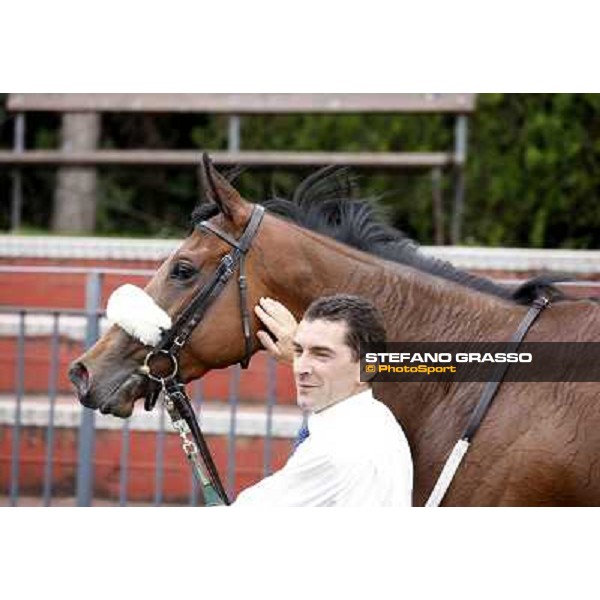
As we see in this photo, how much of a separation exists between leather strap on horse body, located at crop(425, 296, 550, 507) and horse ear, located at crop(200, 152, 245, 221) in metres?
0.89

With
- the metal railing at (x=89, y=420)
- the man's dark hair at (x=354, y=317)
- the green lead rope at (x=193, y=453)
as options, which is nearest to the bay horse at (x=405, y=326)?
the green lead rope at (x=193, y=453)

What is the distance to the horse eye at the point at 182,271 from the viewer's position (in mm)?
3492

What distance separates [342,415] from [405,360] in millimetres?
520

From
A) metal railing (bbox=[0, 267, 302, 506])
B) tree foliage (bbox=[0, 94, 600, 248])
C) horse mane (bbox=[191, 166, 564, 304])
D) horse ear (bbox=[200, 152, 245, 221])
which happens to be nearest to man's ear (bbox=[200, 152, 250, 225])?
horse ear (bbox=[200, 152, 245, 221])

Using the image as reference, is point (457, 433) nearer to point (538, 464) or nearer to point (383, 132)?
point (538, 464)

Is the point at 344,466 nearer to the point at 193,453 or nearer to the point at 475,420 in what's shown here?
the point at 475,420

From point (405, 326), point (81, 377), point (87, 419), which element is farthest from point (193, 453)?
point (87, 419)

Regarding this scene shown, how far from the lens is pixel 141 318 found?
3453mm

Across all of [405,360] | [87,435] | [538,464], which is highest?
[405,360]

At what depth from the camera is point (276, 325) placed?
3480mm

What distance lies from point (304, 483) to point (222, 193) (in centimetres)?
99

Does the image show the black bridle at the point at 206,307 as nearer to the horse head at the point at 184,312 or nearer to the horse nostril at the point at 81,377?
the horse head at the point at 184,312
